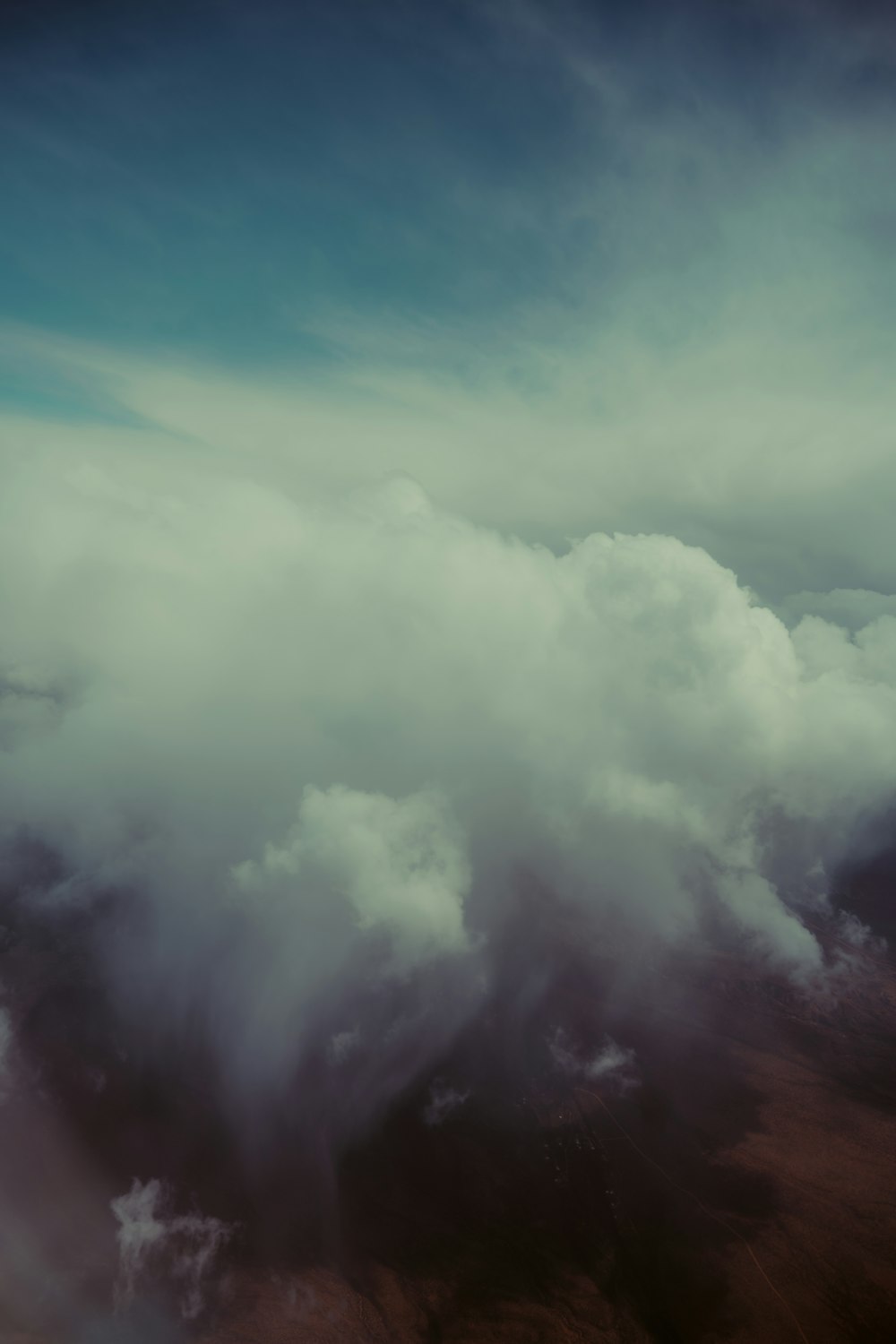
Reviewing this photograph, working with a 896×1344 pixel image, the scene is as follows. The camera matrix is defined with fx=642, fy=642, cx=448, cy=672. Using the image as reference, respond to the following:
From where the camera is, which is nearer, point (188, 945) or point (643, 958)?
point (188, 945)

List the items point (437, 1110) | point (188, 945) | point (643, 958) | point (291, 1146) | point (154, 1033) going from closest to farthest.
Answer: point (291, 1146) < point (437, 1110) < point (154, 1033) < point (188, 945) < point (643, 958)

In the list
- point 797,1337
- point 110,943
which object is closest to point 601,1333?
point 797,1337

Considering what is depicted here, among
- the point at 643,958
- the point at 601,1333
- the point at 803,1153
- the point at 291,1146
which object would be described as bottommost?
the point at 291,1146

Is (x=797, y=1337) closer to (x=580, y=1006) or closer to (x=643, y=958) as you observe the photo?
(x=580, y=1006)

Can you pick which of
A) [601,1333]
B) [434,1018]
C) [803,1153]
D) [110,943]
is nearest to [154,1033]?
[110,943]

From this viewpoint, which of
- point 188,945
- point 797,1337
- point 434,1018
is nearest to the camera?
point 797,1337

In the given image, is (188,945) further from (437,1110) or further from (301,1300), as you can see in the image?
(301,1300)

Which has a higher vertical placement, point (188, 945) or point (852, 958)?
point (852, 958)
